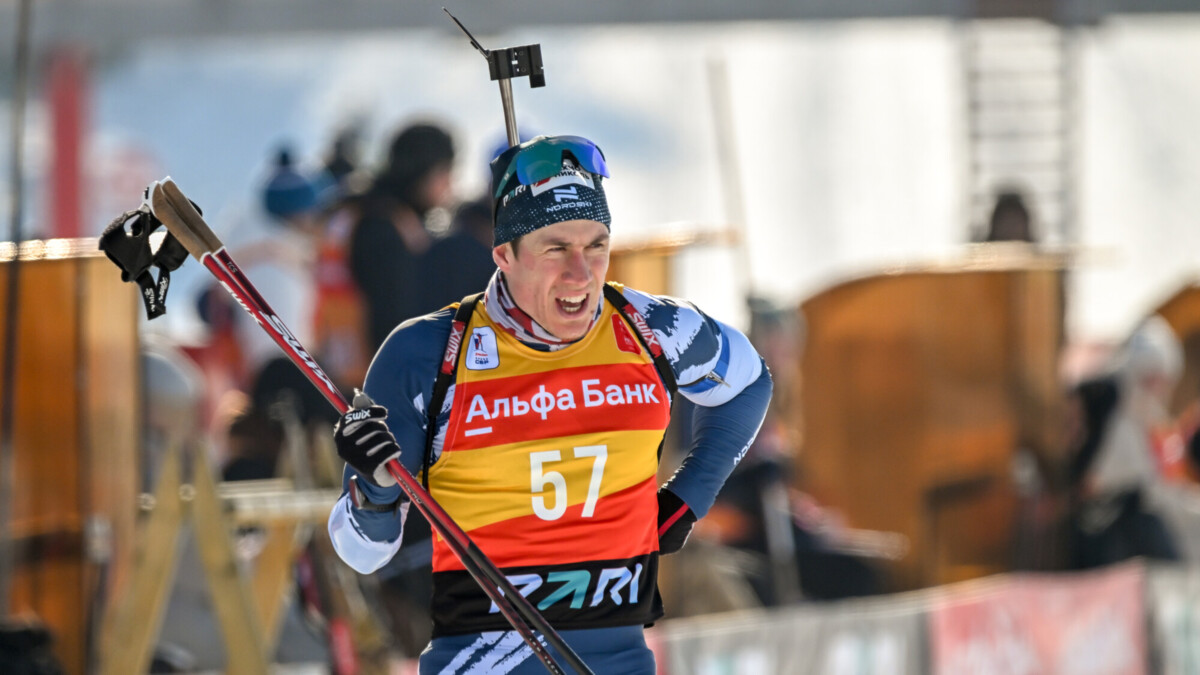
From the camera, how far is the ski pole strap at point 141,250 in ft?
12.0

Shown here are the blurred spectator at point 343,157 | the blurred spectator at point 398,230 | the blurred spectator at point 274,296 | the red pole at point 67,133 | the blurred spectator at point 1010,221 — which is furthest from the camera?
the blurred spectator at point 1010,221

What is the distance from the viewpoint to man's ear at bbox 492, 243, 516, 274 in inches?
146

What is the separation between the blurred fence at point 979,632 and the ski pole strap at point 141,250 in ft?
10.8

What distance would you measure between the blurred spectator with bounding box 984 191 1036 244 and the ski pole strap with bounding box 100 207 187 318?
6.62 metres

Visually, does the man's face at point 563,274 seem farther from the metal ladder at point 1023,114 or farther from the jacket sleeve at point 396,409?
the metal ladder at point 1023,114

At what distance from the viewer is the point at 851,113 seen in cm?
1278

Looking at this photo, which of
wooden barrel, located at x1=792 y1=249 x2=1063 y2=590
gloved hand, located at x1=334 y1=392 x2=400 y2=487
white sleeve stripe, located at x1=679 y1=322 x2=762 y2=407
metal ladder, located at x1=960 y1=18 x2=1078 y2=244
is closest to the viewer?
gloved hand, located at x1=334 y1=392 x2=400 y2=487

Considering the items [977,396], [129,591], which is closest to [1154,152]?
[977,396]

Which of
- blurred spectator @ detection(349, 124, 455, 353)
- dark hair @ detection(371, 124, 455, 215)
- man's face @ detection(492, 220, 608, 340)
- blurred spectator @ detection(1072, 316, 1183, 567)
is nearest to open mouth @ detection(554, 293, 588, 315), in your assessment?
man's face @ detection(492, 220, 608, 340)

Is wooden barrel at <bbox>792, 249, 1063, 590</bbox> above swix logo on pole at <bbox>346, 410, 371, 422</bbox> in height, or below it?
below

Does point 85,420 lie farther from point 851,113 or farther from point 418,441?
point 851,113

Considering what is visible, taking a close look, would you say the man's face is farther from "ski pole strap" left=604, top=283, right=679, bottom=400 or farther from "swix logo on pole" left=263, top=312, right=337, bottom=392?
"swix logo on pole" left=263, top=312, right=337, bottom=392

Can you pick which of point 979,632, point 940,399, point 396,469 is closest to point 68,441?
point 396,469

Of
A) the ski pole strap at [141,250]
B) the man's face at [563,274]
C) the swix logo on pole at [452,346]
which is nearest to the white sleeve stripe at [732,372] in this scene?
the man's face at [563,274]
